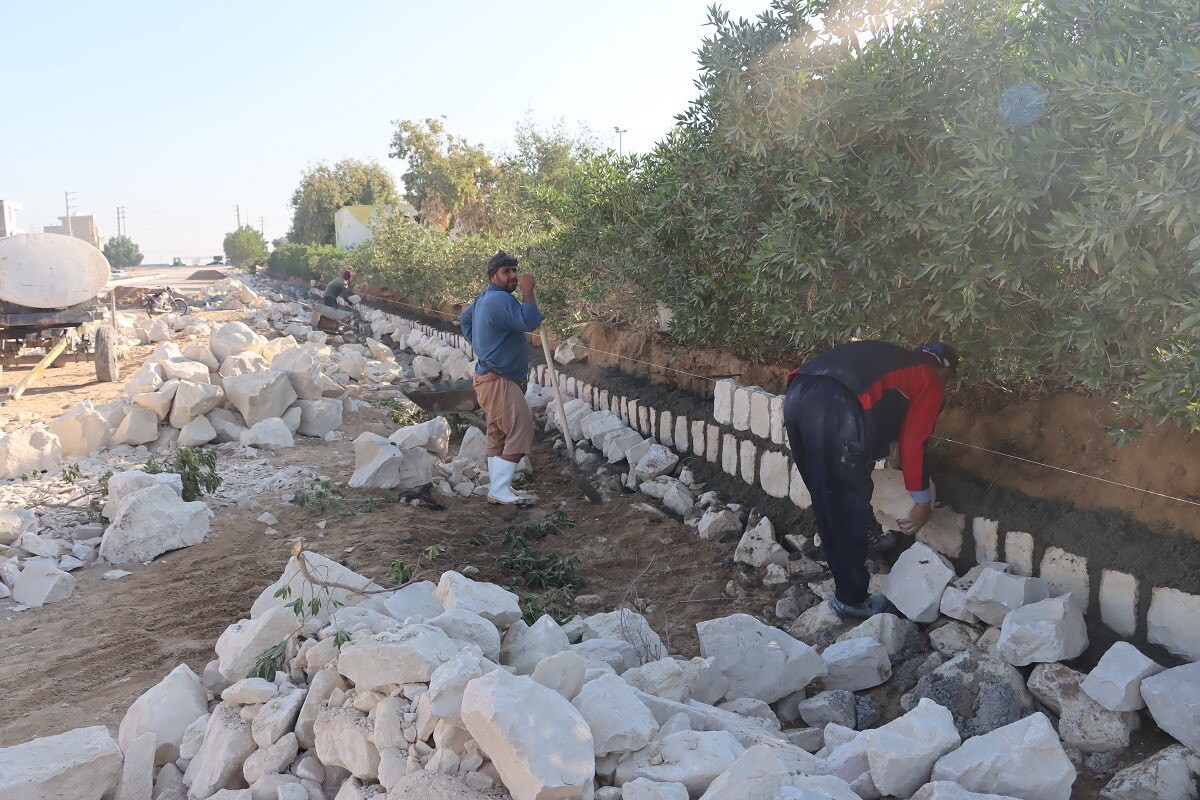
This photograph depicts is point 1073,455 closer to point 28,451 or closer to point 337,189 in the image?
point 28,451

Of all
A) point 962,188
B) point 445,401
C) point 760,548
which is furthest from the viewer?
point 445,401

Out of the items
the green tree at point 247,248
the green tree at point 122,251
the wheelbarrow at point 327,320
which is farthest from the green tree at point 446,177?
the green tree at point 122,251

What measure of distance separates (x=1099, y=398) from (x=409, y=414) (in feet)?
23.6

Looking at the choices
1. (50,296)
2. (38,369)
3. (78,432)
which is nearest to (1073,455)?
(78,432)

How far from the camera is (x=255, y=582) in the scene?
4621 millimetres

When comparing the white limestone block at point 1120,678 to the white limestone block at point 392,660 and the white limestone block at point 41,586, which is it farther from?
the white limestone block at point 41,586

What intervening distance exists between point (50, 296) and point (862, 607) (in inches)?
449

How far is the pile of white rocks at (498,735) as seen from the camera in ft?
7.64

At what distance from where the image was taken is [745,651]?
3.58 meters

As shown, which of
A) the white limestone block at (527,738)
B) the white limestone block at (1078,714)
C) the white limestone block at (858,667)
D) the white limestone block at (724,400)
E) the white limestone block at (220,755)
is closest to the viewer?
the white limestone block at (527,738)

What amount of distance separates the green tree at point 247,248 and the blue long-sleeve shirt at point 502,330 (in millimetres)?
61449

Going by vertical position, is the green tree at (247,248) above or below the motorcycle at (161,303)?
above

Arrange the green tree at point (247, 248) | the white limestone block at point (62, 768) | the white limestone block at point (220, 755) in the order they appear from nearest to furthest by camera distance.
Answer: the white limestone block at point (62, 768)
the white limestone block at point (220, 755)
the green tree at point (247, 248)

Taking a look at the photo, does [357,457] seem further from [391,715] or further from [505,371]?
[391,715]
